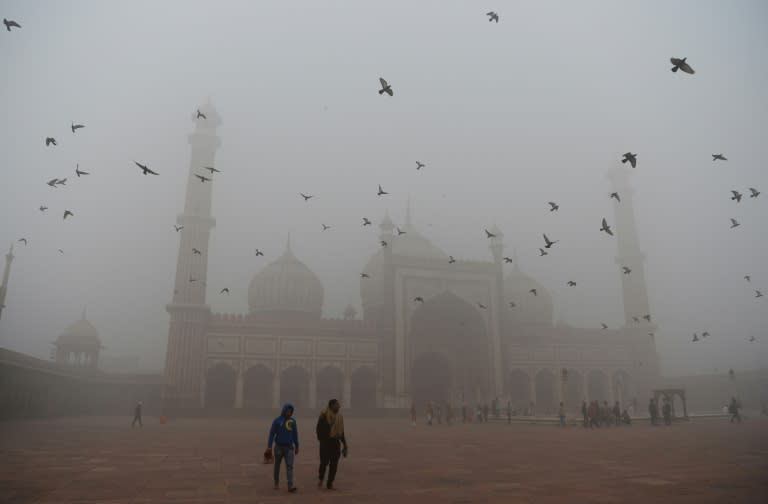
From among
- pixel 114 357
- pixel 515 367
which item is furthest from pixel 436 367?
pixel 114 357

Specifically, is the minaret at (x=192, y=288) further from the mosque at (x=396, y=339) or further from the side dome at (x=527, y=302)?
the side dome at (x=527, y=302)

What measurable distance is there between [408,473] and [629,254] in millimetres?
36400

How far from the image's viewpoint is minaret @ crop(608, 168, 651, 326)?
37.2m

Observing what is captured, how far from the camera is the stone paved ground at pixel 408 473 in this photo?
5.04 meters

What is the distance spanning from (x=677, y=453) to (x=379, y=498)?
6431 millimetres

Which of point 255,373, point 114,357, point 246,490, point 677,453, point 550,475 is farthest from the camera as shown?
point 114,357

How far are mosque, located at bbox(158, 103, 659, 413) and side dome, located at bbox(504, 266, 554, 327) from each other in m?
0.09

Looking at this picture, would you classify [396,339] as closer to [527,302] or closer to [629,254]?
[527,302]

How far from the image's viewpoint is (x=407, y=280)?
105 ft

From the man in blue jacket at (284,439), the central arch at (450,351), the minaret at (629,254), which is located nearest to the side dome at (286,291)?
the central arch at (450,351)

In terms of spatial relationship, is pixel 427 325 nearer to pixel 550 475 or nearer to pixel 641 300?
pixel 641 300

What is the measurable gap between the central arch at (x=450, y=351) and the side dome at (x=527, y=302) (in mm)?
5029

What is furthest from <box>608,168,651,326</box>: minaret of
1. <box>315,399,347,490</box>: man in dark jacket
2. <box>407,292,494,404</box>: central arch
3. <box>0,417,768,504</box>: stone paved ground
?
<box>315,399,347,490</box>: man in dark jacket

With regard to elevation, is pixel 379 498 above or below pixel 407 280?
below
